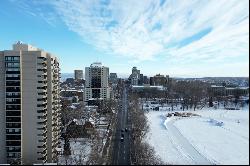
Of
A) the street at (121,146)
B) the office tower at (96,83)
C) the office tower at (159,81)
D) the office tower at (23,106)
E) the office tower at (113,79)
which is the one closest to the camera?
the street at (121,146)

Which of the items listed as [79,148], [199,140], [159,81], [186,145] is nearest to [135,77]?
[159,81]

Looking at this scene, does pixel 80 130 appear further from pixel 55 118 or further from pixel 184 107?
pixel 184 107

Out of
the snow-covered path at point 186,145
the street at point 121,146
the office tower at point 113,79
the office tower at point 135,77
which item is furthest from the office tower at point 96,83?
the office tower at point 113,79

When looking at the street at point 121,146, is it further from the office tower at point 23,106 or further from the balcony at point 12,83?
the balcony at point 12,83

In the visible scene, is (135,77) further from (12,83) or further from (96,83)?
(12,83)

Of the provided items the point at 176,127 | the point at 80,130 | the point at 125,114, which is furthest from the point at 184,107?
the point at 80,130

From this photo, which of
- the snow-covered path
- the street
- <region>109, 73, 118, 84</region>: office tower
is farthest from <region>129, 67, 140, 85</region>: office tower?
the snow-covered path
